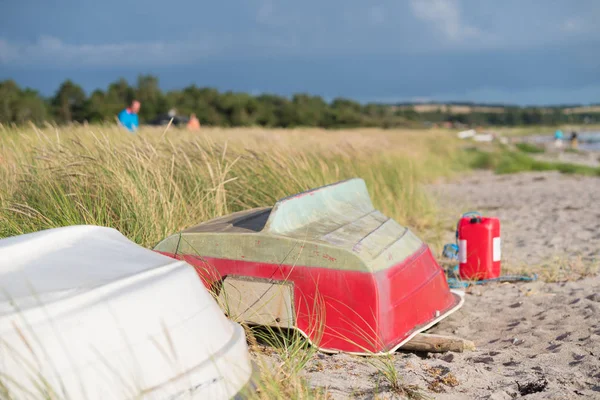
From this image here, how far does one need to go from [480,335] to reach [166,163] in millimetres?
2831

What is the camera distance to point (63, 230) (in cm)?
258

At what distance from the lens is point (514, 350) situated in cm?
347

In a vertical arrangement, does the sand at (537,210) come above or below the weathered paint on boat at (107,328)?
below

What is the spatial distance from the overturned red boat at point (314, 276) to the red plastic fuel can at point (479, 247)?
1.47m

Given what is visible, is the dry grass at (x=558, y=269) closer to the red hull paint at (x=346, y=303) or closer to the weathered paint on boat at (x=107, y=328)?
the red hull paint at (x=346, y=303)

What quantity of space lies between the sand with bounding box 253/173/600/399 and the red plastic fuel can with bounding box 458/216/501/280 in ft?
0.59

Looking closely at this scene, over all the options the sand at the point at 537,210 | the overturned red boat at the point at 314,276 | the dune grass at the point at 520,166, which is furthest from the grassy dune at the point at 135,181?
the dune grass at the point at 520,166

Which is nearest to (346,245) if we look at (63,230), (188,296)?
(188,296)

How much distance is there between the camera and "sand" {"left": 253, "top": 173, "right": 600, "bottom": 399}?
9.29 ft

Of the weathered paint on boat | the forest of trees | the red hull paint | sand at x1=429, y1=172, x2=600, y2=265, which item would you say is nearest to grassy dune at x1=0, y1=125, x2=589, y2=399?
the red hull paint

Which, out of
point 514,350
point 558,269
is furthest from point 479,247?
point 514,350

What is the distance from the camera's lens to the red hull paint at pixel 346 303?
126 inches

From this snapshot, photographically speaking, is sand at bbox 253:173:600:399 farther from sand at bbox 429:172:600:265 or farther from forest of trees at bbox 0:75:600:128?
forest of trees at bbox 0:75:600:128

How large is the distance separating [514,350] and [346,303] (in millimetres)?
1057
